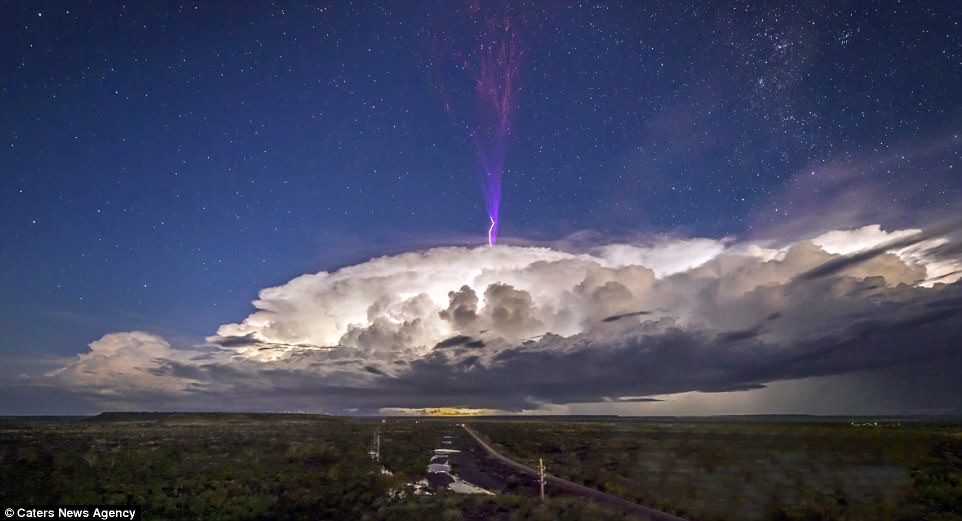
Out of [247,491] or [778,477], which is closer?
[247,491]

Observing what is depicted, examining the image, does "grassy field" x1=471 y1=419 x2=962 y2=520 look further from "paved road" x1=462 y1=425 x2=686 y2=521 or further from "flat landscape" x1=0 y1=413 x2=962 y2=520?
"paved road" x1=462 y1=425 x2=686 y2=521

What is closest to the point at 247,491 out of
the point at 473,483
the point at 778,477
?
the point at 473,483

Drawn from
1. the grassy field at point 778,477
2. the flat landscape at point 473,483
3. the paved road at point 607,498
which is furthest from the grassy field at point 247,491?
the grassy field at point 778,477

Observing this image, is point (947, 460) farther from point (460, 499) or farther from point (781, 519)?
point (460, 499)

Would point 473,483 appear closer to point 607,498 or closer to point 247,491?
point 607,498

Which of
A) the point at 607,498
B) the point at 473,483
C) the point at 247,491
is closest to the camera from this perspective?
the point at 247,491

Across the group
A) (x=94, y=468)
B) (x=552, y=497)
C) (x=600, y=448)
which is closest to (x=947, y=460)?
(x=600, y=448)

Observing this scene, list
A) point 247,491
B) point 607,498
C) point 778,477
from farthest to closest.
Result: point 778,477 → point 607,498 → point 247,491

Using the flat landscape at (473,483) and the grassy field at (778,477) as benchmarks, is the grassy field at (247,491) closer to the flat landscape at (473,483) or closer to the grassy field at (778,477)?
the flat landscape at (473,483)

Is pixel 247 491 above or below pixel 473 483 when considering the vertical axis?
above

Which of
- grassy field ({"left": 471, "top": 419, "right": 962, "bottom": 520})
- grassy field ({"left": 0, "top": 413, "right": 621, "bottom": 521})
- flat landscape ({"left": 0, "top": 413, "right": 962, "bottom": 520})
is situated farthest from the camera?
grassy field ({"left": 471, "top": 419, "right": 962, "bottom": 520})

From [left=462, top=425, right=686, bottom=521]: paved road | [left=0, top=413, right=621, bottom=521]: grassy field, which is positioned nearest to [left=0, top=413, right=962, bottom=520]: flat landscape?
[left=0, top=413, right=621, bottom=521]: grassy field
